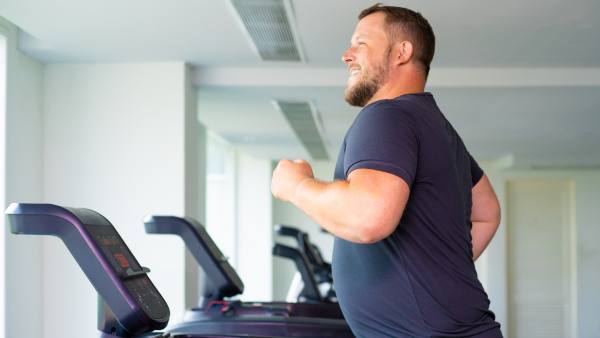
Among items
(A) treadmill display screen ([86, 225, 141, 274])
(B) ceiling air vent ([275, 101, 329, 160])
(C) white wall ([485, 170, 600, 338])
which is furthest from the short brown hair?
(C) white wall ([485, 170, 600, 338])

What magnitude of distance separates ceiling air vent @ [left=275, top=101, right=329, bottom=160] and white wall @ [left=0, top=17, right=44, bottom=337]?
80.6 inches

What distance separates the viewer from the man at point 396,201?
131cm

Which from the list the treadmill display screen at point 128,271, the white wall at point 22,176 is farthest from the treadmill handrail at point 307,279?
the treadmill display screen at point 128,271

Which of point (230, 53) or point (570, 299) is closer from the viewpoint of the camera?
point (230, 53)

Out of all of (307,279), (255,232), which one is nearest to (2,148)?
(307,279)

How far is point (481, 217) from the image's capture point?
1.82 meters

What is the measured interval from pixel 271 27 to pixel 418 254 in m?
2.71

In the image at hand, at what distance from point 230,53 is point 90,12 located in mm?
1127

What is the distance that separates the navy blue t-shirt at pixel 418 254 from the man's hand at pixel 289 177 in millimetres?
85

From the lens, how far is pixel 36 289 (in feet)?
14.7

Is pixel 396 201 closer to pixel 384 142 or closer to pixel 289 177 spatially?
pixel 384 142

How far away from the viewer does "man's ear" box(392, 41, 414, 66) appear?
1.56m

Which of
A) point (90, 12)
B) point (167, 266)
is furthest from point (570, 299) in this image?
point (90, 12)

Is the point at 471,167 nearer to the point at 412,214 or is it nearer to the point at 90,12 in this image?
the point at 412,214
